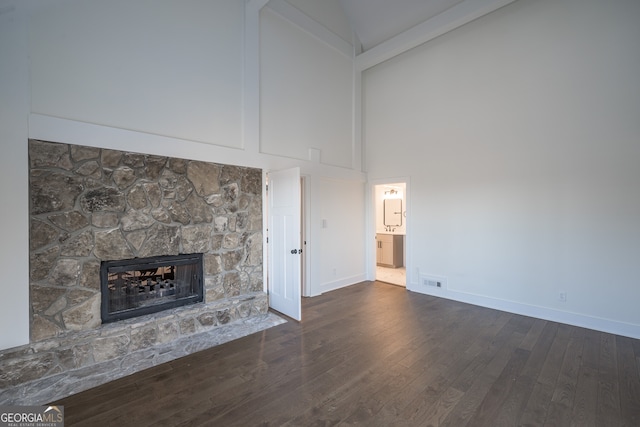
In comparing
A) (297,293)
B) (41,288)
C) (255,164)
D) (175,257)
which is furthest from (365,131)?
(41,288)

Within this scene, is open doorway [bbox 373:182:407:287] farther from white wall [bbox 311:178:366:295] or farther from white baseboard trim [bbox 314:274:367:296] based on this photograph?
white wall [bbox 311:178:366:295]

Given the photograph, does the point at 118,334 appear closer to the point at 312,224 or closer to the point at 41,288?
the point at 41,288

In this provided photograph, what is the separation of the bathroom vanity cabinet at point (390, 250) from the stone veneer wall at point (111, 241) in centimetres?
434

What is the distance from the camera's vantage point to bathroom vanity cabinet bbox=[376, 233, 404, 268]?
7.10 meters

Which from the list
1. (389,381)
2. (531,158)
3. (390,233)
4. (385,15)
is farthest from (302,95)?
(389,381)

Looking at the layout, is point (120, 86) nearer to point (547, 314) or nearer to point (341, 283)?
point (341, 283)

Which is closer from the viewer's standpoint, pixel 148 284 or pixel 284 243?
pixel 148 284

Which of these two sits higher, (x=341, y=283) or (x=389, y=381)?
(x=341, y=283)

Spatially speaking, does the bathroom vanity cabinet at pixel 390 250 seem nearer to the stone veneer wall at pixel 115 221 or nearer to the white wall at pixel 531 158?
the white wall at pixel 531 158

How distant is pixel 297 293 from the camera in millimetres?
3658

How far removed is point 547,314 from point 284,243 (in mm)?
3731

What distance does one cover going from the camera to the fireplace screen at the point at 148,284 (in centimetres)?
289

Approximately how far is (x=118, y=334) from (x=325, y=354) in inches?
82.8

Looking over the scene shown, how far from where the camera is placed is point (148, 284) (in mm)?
3199
